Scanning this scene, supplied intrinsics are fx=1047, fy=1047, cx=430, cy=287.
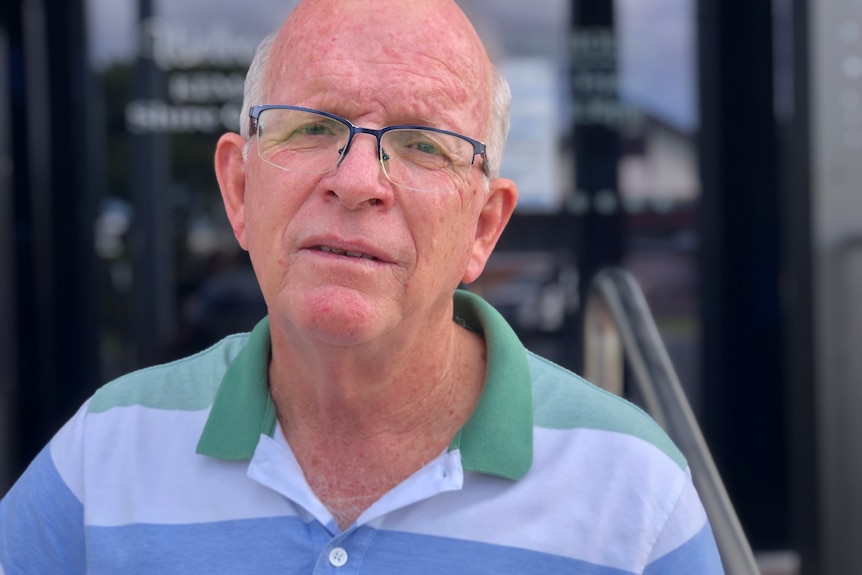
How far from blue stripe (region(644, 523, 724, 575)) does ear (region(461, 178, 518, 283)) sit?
494mm

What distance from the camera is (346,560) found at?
1388mm

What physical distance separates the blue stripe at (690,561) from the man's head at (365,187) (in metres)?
0.46

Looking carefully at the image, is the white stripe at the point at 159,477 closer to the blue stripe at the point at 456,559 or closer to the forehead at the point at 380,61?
the blue stripe at the point at 456,559

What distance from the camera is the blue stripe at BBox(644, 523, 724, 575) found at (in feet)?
4.59

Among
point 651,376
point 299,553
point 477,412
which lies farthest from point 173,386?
point 651,376

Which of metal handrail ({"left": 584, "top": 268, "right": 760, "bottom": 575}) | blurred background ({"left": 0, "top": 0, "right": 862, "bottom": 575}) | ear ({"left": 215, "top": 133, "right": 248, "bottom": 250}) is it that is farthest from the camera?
blurred background ({"left": 0, "top": 0, "right": 862, "bottom": 575})

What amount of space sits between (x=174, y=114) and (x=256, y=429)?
2526 millimetres

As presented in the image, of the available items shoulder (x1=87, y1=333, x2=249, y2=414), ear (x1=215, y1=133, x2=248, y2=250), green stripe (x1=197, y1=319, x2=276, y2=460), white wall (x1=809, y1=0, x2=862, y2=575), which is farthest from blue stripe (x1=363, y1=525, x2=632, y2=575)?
white wall (x1=809, y1=0, x2=862, y2=575)

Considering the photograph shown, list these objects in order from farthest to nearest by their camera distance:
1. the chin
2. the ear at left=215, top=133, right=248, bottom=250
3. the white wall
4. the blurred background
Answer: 1. the blurred background
2. the white wall
3. the ear at left=215, top=133, right=248, bottom=250
4. the chin

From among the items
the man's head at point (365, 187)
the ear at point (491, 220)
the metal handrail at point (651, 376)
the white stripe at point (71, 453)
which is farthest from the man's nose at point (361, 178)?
the metal handrail at point (651, 376)

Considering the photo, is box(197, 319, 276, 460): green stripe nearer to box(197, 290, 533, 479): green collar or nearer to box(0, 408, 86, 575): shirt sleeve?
box(197, 290, 533, 479): green collar

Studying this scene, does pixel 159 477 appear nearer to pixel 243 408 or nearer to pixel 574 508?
pixel 243 408

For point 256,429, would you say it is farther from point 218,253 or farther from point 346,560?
point 218,253

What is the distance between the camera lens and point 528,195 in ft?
12.8
